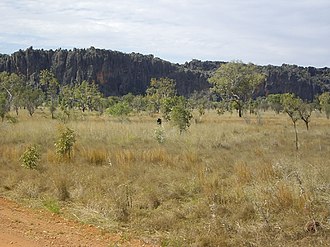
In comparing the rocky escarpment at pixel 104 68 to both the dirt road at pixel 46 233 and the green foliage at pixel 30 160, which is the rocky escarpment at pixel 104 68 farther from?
the dirt road at pixel 46 233

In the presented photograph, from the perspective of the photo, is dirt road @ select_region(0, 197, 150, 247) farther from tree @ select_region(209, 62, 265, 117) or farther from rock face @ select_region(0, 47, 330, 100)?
rock face @ select_region(0, 47, 330, 100)

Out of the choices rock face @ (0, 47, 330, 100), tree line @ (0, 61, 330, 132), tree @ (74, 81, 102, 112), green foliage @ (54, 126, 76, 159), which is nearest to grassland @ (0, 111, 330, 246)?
green foliage @ (54, 126, 76, 159)

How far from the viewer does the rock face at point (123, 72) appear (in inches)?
4707

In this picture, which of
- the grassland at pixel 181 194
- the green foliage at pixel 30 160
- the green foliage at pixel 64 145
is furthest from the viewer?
the green foliage at pixel 64 145

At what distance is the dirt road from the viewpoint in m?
5.38

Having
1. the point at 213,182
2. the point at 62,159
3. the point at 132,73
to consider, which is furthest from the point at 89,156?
the point at 132,73

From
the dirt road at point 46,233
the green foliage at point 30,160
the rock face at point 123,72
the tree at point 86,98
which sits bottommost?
the dirt road at point 46,233

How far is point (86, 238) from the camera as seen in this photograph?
5734mm

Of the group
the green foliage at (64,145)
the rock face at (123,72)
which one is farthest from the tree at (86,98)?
the rock face at (123,72)

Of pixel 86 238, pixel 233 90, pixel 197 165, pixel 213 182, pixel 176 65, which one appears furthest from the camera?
pixel 176 65

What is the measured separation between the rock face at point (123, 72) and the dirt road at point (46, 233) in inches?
4298

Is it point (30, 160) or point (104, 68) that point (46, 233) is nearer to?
point (30, 160)

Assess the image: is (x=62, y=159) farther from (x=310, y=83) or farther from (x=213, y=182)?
(x=310, y=83)

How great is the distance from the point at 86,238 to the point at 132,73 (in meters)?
127
